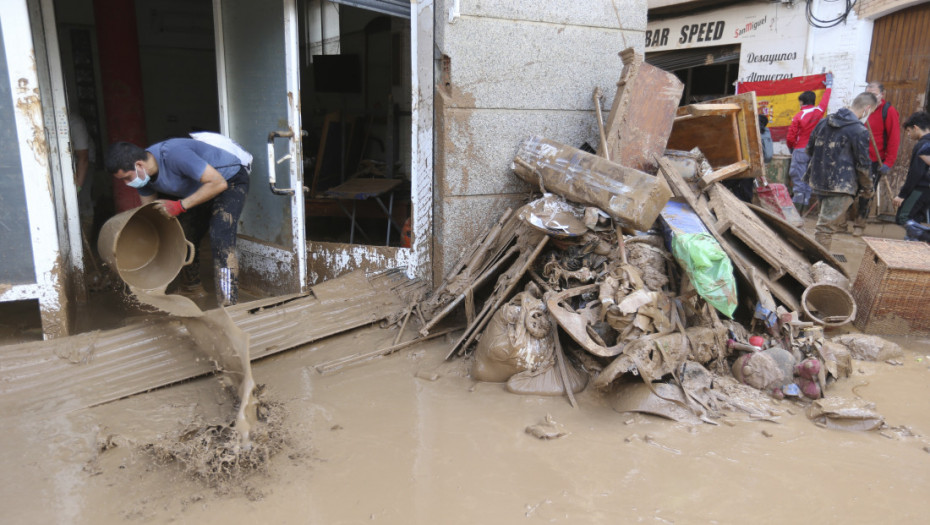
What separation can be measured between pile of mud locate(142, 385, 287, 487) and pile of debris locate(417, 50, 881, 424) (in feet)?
4.27

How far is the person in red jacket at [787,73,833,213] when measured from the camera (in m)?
8.23

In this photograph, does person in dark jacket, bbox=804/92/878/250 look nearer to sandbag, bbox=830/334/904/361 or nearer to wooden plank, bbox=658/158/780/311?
sandbag, bbox=830/334/904/361

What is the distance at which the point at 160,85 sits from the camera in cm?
909

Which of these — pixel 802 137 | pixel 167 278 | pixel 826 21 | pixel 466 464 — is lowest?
pixel 466 464

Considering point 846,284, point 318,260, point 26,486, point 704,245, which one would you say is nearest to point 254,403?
point 26,486

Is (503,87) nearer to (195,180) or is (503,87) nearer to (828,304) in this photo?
(195,180)

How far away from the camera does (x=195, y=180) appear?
415cm

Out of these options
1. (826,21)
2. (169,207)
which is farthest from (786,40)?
(169,207)

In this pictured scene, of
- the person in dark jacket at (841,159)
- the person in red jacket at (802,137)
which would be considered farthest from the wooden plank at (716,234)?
the person in red jacket at (802,137)

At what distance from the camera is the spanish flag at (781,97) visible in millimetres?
9453

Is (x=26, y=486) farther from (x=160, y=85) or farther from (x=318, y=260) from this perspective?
(x=160, y=85)

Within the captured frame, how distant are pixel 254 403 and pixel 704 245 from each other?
2.57 meters

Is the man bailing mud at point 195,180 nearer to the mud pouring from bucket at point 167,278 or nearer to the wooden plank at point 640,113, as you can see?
the mud pouring from bucket at point 167,278

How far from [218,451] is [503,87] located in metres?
3.11
